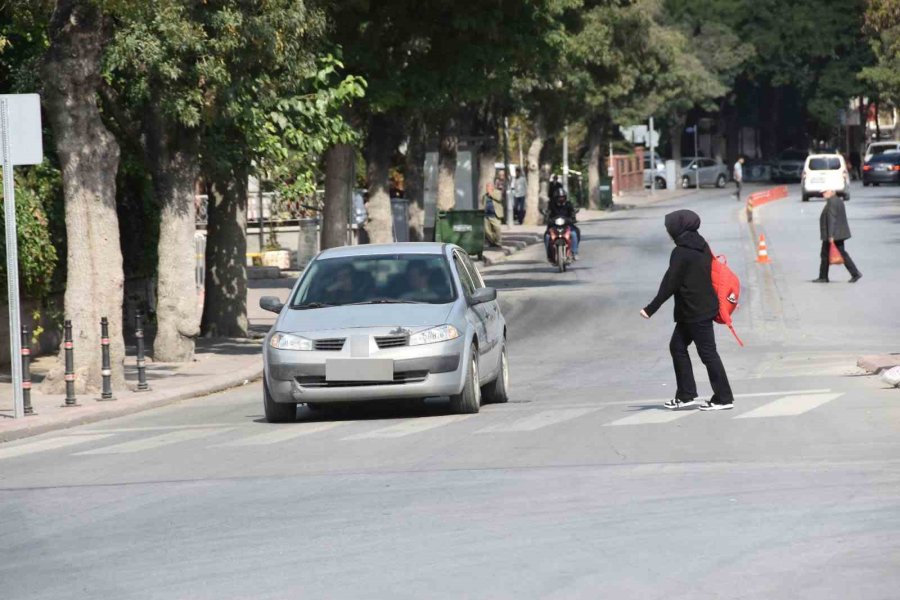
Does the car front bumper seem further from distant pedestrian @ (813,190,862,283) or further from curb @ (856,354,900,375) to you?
distant pedestrian @ (813,190,862,283)

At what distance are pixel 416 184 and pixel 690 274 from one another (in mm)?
31351

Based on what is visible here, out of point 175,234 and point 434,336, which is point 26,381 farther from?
point 175,234

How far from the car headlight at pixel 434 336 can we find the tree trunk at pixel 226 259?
31.3 feet

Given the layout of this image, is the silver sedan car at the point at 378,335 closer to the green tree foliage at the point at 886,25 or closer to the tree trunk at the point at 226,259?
the tree trunk at the point at 226,259

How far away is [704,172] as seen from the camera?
98.9 metres

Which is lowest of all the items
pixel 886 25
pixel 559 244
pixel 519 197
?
pixel 559 244

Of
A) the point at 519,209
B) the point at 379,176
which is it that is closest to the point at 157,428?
the point at 379,176

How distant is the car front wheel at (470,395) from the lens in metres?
14.9

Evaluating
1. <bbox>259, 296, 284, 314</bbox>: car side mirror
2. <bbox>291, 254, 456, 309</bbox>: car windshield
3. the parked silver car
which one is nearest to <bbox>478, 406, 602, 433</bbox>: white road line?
<bbox>291, 254, 456, 309</bbox>: car windshield

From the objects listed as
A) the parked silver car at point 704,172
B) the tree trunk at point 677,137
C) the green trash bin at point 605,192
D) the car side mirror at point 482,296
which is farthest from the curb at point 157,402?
the parked silver car at point 704,172

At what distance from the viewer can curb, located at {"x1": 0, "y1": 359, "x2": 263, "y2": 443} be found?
1515 centimetres

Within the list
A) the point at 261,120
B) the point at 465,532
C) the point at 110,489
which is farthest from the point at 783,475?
the point at 261,120

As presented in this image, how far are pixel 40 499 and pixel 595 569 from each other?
4361 mm

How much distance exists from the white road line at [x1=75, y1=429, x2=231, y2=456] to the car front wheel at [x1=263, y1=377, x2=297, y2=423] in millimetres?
483
